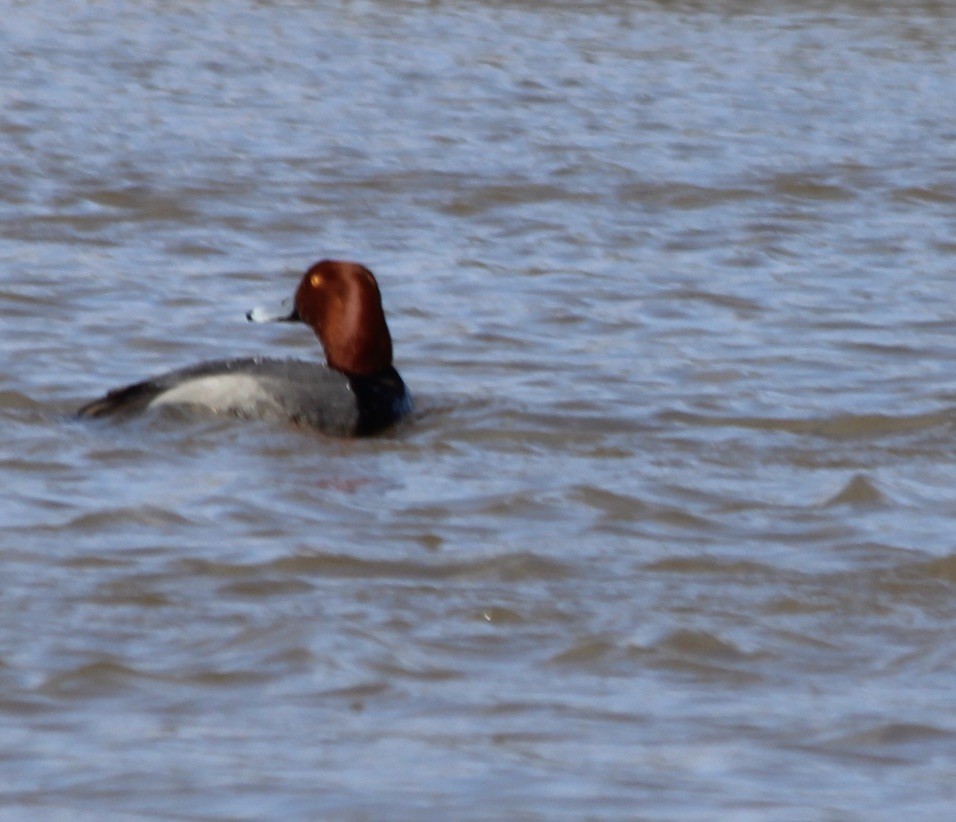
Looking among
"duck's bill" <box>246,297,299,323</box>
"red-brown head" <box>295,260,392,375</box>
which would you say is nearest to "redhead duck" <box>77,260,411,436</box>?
"red-brown head" <box>295,260,392,375</box>

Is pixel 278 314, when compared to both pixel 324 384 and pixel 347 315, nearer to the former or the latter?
pixel 347 315

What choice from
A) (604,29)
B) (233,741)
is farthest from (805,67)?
(233,741)

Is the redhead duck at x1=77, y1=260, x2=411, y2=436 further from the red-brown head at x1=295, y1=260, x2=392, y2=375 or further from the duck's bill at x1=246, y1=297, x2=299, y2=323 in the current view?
the duck's bill at x1=246, y1=297, x2=299, y2=323

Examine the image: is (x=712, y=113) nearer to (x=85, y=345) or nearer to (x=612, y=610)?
(x=85, y=345)

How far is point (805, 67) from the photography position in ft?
59.5

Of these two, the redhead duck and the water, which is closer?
the water

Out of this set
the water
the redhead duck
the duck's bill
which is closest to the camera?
the water

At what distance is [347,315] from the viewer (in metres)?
8.28

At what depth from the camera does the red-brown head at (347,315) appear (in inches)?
324

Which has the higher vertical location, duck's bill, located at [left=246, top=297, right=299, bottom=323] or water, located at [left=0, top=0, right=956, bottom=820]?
duck's bill, located at [left=246, top=297, right=299, bottom=323]

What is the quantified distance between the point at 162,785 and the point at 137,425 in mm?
3444

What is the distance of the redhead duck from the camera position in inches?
305

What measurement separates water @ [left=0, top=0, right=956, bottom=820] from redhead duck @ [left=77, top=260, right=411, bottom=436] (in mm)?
84

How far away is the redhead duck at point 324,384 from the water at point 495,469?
0.08 meters
